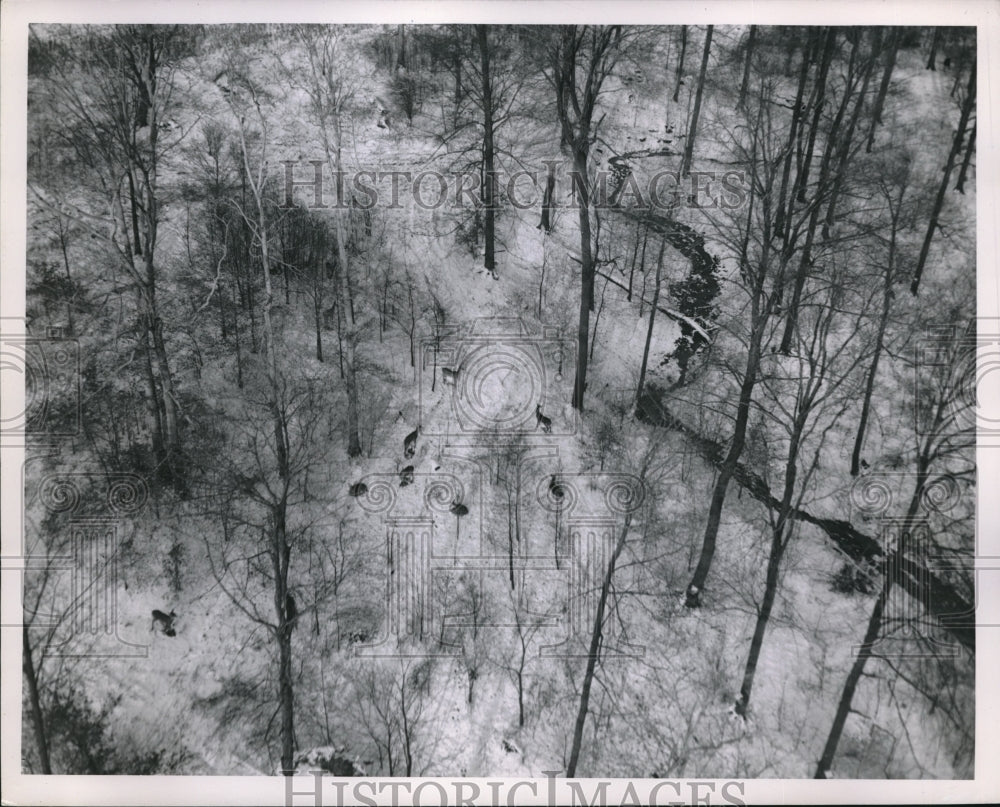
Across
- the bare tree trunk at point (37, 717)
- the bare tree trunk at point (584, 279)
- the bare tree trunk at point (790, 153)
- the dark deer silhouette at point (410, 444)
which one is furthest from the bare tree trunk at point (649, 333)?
the bare tree trunk at point (37, 717)

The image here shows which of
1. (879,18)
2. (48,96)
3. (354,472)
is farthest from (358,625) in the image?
(879,18)

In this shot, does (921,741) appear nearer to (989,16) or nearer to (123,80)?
(989,16)

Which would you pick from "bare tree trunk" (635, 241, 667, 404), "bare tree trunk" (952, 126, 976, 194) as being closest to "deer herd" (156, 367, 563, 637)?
"bare tree trunk" (635, 241, 667, 404)

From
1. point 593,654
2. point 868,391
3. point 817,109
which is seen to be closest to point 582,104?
point 817,109

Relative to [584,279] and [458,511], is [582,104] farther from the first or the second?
[458,511]

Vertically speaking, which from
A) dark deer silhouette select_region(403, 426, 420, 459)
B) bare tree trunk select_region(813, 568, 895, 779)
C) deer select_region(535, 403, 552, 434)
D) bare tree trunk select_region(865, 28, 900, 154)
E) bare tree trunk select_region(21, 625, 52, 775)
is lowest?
bare tree trunk select_region(21, 625, 52, 775)

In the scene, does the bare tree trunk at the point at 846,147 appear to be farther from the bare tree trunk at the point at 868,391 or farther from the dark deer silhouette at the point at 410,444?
the dark deer silhouette at the point at 410,444

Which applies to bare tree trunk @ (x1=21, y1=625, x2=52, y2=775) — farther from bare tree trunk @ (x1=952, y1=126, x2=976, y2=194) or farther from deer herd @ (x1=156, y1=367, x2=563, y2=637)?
bare tree trunk @ (x1=952, y1=126, x2=976, y2=194)
